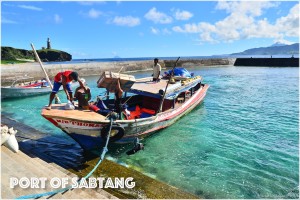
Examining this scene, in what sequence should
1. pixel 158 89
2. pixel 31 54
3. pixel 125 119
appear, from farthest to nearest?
pixel 31 54, pixel 158 89, pixel 125 119

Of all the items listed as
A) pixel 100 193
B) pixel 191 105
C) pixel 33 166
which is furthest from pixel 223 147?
pixel 33 166

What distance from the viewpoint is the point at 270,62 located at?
2808 inches

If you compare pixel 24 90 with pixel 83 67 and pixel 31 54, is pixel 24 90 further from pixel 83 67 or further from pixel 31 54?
pixel 31 54

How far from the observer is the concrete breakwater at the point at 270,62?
66875 mm

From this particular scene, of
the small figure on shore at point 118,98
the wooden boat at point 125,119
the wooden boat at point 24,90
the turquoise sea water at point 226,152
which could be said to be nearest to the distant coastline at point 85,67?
the wooden boat at point 24,90

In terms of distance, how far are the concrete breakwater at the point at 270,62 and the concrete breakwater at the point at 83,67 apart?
3.95 m

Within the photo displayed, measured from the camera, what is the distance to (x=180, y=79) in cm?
1788

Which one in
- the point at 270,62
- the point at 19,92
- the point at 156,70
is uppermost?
the point at 270,62

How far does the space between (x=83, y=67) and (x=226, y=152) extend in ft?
137

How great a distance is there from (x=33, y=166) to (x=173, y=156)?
19.7 feet

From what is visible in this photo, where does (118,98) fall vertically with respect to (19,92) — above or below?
above

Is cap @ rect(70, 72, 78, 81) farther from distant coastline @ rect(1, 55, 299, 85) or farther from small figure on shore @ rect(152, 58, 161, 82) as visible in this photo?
distant coastline @ rect(1, 55, 299, 85)

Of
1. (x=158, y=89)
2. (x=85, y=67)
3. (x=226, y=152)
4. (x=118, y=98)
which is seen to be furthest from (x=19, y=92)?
(x=85, y=67)

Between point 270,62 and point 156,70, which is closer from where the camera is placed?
point 156,70
